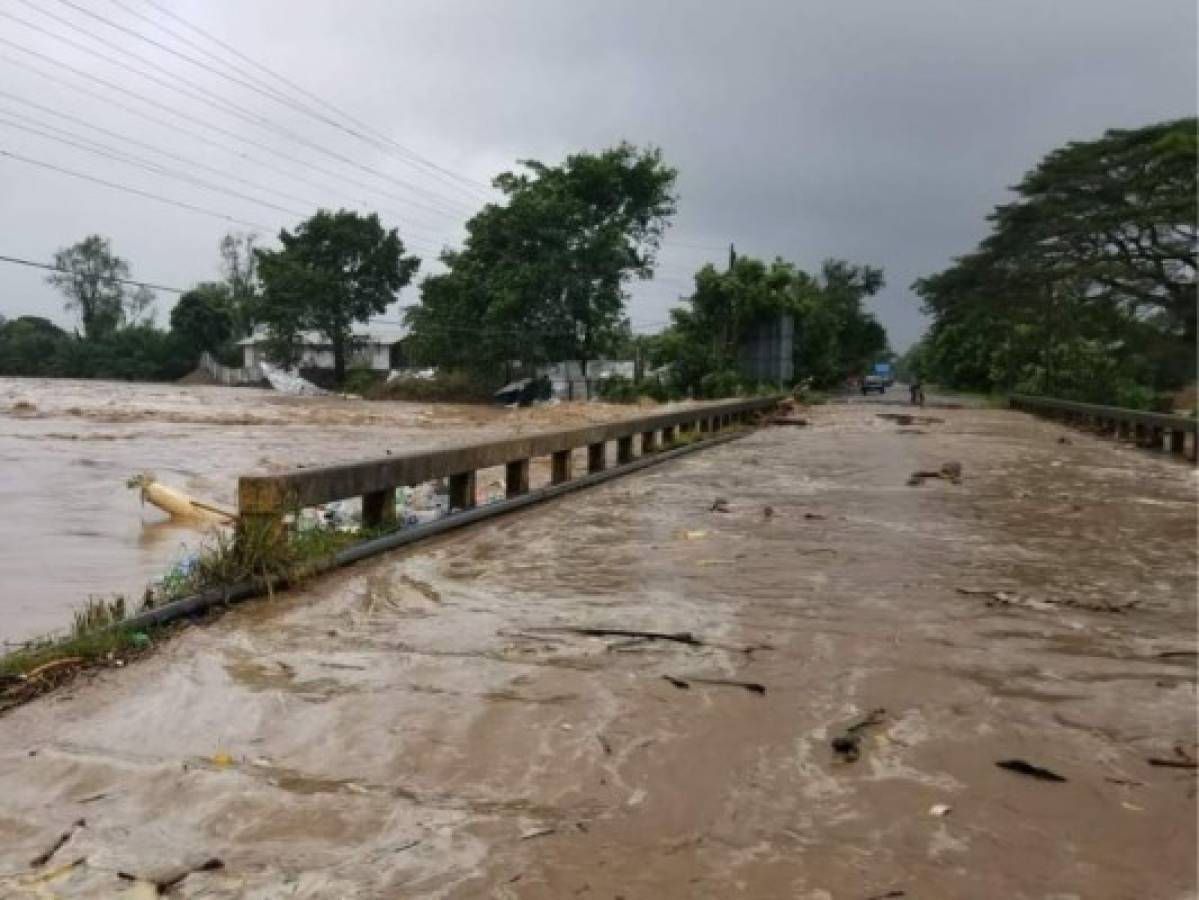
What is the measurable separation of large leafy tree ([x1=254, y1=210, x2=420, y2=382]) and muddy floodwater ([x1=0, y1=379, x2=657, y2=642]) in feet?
48.9

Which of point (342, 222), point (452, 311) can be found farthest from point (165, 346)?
point (452, 311)

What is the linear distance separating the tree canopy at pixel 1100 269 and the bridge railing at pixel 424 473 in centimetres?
3051

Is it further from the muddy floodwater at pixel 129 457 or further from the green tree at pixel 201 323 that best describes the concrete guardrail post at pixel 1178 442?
the green tree at pixel 201 323

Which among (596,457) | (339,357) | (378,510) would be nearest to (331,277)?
(339,357)

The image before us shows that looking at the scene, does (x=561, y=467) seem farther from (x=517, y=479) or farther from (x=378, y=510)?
(x=378, y=510)

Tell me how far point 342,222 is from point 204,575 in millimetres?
63347

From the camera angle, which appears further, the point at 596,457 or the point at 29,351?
the point at 29,351

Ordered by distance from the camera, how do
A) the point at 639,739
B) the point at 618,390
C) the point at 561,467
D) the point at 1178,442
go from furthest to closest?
the point at 618,390 < the point at 1178,442 < the point at 561,467 < the point at 639,739

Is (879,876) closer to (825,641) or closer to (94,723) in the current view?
(825,641)

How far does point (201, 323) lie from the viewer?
83.1 metres

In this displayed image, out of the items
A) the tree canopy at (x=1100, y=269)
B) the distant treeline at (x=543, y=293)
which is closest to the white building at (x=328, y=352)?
the distant treeline at (x=543, y=293)

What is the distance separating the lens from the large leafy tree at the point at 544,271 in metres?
52.8

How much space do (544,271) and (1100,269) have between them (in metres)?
23.4

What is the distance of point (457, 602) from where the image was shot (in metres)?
7.03
